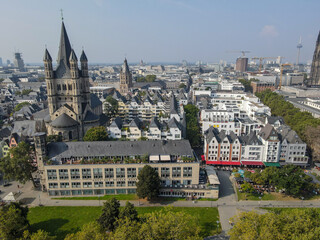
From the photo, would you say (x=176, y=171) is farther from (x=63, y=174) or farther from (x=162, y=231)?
(x=63, y=174)

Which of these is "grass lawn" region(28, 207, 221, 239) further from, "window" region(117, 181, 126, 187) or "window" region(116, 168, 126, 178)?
"window" region(116, 168, 126, 178)

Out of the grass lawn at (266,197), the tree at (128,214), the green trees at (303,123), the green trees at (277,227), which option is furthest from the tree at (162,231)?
the green trees at (303,123)

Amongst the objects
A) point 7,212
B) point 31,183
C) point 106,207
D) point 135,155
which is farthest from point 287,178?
Answer: point 31,183

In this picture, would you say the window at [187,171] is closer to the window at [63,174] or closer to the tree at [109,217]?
the tree at [109,217]

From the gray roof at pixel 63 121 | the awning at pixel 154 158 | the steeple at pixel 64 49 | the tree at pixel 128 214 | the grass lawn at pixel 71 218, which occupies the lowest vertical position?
the grass lawn at pixel 71 218

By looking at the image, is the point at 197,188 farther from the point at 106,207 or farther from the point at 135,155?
the point at 106,207

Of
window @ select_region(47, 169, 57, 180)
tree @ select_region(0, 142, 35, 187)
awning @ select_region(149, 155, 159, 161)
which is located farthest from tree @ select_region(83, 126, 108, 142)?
awning @ select_region(149, 155, 159, 161)
